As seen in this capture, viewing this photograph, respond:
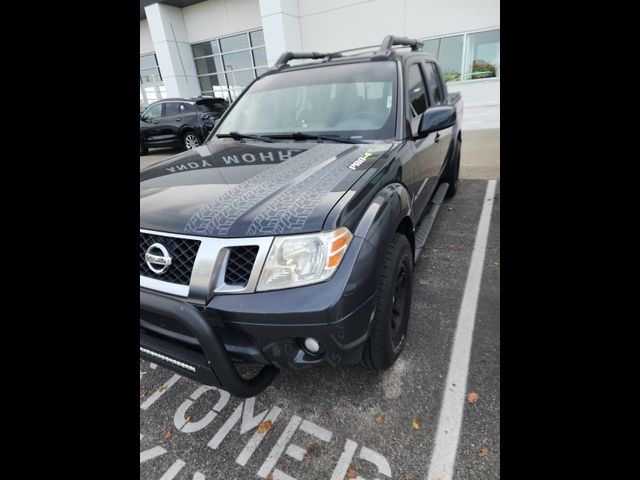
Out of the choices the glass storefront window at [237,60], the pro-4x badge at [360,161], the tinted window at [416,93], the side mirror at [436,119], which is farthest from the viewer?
the glass storefront window at [237,60]

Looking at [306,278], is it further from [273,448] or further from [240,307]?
[273,448]

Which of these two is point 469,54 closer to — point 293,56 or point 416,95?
point 293,56

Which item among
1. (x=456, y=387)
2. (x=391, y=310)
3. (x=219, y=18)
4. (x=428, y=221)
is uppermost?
(x=219, y=18)

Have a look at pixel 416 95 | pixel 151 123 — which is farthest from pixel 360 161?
pixel 151 123

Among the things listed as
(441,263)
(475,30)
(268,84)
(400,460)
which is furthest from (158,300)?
(475,30)

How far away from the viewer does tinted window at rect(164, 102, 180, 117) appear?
970 cm

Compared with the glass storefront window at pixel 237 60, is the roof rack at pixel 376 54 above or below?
below

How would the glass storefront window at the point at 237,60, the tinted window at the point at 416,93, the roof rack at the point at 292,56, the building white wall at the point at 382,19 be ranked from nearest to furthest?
the tinted window at the point at 416,93, the roof rack at the point at 292,56, the building white wall at the point at 382,19, the glass storefront window at the point at 237,60

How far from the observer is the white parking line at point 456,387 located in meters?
1.61

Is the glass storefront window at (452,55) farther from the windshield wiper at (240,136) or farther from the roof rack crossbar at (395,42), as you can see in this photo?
the windshield wiper at (240,136)

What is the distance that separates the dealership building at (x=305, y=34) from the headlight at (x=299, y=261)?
12294 millimetres

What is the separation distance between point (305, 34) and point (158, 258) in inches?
558

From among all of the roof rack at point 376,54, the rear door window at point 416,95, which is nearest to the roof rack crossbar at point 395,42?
the roof rack at point 376,54

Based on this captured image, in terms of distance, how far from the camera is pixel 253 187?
5.79ft
